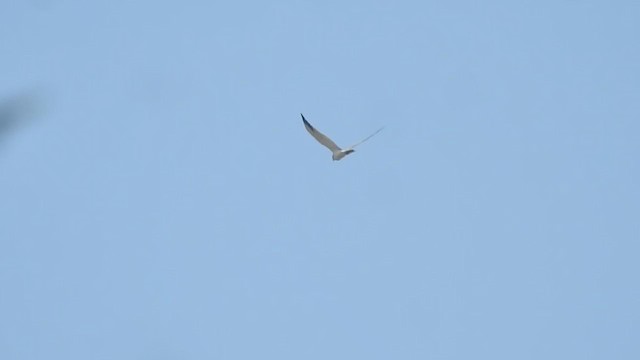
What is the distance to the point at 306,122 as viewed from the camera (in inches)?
1474

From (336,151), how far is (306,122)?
40.1 inches

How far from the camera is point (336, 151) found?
3788 centimetres
